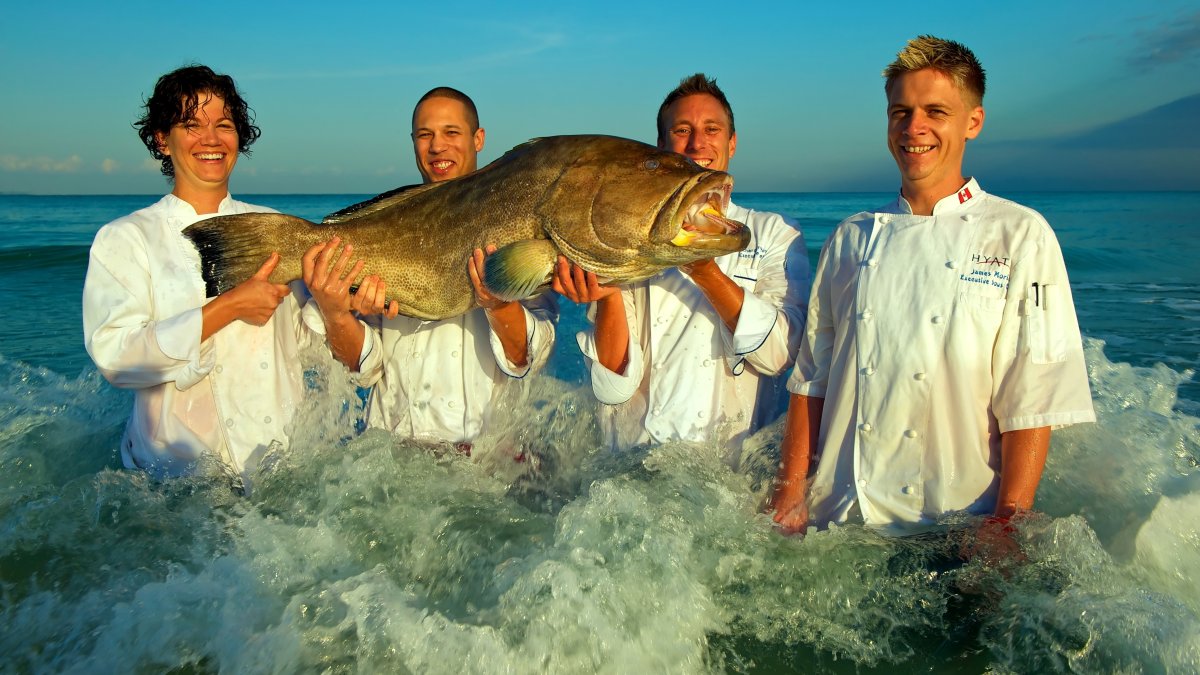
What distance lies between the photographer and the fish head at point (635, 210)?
9.78ft

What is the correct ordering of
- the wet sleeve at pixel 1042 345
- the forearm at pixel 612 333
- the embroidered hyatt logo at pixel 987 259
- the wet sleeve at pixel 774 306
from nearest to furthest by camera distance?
the wet sleeve at pixel 1042 345 < the embroidered hyatt logo at pixel 987 259 < the wet sleeve at pixel 774 306 < the forearm at pixel 612 333

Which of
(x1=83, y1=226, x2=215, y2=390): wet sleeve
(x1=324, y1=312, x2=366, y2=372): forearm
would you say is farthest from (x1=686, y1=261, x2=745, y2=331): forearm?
(x1=83, y1=226, x2=215, y2=390): wet sleeve

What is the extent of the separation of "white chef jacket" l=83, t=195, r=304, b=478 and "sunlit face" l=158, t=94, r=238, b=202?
4.1 inches

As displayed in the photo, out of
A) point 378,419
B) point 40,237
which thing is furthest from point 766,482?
point 40,237

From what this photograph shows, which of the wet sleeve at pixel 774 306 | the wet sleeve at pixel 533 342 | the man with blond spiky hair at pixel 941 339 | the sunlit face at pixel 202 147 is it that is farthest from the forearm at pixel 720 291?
the sunlit face at pixel 202 147

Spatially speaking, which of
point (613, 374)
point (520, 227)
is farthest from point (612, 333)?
point (520, 227)

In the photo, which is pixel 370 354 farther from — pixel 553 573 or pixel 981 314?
pixel 981 314

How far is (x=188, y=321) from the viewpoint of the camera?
347 cm

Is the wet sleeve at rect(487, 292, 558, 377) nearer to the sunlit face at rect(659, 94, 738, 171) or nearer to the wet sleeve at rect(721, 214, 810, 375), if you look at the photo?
the wet sleeve at rect(721, 214, 810, 375)

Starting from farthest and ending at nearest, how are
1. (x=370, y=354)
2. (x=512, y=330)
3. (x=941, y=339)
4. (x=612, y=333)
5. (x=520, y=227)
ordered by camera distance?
1. (x=370, y=354)
2. (x=512, y=330)
3. (x=612, y=333)
4. (x=520, y=227)
5. (x=941, y=339)

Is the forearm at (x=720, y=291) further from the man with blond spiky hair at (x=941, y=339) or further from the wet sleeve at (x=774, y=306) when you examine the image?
the man with blond spiky hair at (x=941, y=339)

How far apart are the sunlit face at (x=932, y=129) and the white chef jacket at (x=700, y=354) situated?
0.76m

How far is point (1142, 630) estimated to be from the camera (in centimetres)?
281

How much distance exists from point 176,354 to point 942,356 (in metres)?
3.15
